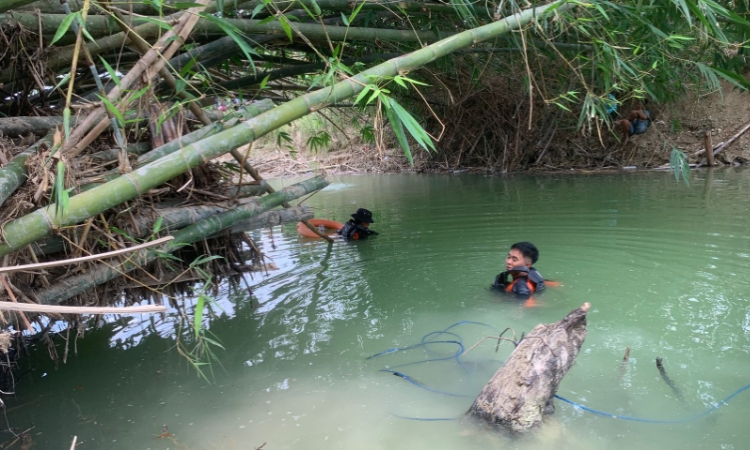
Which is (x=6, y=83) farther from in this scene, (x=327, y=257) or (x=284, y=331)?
(x=327, y=257)

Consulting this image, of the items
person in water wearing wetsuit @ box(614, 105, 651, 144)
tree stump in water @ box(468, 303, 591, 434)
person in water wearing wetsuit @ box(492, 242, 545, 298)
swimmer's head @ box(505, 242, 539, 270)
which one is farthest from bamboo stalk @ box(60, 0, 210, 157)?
person in water wearing wetsuit @ box(614, 105, 651, 144)

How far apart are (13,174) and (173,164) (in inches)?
27.8

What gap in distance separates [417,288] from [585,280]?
1.45 m

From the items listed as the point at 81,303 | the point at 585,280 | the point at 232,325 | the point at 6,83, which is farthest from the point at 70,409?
the point at 585,280

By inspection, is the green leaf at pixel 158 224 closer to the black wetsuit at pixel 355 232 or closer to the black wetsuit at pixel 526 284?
the black wetsuit at pixel 526 284

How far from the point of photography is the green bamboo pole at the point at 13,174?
2217 mm

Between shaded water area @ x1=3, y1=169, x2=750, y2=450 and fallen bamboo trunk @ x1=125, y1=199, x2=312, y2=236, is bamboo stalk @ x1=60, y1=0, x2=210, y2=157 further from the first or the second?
shaded water area @ x1=3, y1=169, x2=750, y2=450

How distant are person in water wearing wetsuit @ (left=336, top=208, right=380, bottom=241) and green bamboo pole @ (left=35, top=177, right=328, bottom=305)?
3.27 metres

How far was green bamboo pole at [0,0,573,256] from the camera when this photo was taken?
2.11m

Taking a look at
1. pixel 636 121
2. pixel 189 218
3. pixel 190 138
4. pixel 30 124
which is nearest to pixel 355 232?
pixel 189 218

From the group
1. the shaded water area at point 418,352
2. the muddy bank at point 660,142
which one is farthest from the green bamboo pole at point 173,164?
the muddy bank at point 660,142

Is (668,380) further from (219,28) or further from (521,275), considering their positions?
(219,28)

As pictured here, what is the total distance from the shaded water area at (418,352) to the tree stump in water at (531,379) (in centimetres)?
10

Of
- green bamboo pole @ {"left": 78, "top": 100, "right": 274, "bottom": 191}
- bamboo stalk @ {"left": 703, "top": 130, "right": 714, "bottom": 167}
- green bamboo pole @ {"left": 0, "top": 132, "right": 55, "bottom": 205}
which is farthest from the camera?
bamboo stalk @ {"left": 703, "top": 130, "right": 714, "bottom": 167}
